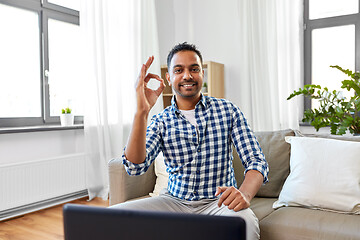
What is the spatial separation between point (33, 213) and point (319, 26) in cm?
324

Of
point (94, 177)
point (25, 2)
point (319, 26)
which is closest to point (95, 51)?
point (25, 2)

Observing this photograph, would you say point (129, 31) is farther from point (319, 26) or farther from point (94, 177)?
point (319, 26)

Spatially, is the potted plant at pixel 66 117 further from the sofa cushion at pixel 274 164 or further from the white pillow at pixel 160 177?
the sofa cushion at pixel 274 164

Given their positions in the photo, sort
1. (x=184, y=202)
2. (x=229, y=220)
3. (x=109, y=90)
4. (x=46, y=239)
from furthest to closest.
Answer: (x=109, y=90) < (x=46, y=239) < (x=184, y=202) < (x=229, y=220)

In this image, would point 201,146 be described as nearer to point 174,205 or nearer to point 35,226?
point 174,205

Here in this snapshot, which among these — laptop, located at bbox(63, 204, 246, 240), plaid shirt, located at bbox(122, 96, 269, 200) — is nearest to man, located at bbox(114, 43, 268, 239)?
plaid shirt, located at bbox(122, 96, 269, 200)

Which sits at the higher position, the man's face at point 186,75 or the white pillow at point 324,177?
the man's face at point 186,75

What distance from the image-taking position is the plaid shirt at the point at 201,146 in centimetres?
139

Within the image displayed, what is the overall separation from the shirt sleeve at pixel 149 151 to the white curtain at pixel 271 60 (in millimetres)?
2220

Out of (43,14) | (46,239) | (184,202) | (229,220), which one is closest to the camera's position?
(229,220)

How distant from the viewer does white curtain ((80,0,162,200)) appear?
3.16 m

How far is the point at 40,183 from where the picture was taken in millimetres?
2795

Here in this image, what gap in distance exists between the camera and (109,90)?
3.33m

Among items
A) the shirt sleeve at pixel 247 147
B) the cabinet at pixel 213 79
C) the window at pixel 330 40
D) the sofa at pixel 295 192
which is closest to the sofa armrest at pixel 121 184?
the sofa at pixel 295 192
